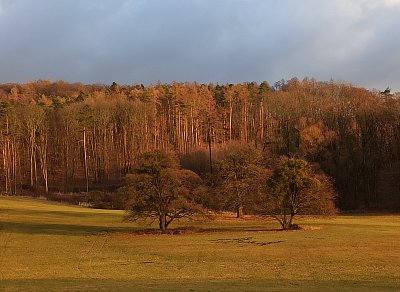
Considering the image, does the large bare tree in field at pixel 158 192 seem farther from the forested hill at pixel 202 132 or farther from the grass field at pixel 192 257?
the forested hill at pixel 202 132

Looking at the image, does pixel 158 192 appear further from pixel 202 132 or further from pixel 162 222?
pixel 202 132

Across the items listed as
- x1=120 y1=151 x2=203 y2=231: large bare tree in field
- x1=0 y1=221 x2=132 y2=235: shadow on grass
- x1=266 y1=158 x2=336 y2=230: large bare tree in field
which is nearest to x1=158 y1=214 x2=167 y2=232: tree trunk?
x1=120 y1=151 x2=203 y2=231: large bare tree in field

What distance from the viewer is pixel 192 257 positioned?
34031mm

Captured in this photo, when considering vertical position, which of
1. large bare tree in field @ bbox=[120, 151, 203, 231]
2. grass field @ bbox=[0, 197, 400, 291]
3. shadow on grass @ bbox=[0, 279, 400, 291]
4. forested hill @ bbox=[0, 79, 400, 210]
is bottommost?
grass field @ bbox=[0, 197, 400, 291]

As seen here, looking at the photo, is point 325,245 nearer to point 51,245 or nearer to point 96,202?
point 51,245

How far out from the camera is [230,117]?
11806 cm

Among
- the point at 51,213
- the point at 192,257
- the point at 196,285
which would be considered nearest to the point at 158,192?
the point at 192,257

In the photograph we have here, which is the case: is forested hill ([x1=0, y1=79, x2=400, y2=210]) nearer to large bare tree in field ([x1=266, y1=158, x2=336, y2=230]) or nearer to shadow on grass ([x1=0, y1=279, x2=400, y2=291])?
large bare tree in field ([x1=266, y1=158, x2=336, y2=230])

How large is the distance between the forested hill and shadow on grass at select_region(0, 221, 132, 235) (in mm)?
46049

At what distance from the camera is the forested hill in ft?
321

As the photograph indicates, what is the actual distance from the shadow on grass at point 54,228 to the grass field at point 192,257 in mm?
103

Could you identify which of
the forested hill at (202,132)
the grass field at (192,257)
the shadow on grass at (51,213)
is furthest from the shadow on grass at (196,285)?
the forested hill at (202,132)

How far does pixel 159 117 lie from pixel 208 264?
92776 millimetres

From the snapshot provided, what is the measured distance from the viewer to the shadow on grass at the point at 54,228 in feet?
166
